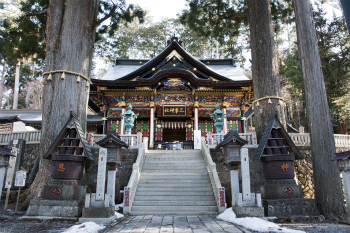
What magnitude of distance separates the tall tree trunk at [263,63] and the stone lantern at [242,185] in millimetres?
2422

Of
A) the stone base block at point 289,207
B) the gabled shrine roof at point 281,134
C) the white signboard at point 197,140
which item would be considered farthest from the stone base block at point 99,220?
the white signboard at point 197,140

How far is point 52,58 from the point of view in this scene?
761 cm

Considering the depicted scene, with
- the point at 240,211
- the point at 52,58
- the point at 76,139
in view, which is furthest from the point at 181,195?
the point at 52,58

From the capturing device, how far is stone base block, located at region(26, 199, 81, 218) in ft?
18.4

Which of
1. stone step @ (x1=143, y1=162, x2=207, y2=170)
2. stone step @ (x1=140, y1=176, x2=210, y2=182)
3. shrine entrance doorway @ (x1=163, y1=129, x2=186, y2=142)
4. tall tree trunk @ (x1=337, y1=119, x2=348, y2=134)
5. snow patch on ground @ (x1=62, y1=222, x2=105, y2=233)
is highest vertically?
tall tree trunk @ (x1=337, y1=119, x2=348, y2=134)

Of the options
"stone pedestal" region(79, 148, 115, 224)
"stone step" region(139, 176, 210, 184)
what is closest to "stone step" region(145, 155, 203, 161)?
"stone step" region(139, 176, 210, 184)

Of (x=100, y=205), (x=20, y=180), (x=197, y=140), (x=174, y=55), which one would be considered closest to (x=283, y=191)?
(x=100, y=205)

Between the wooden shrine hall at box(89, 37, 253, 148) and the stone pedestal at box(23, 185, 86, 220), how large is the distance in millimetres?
8326

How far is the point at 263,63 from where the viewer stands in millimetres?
8844

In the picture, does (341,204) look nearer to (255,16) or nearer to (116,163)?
(116,163)

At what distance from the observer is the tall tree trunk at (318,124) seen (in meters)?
6.23

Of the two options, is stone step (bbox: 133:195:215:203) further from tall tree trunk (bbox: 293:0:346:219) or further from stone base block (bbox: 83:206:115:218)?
tall tree trunk (bbox: 293:0:346:219)

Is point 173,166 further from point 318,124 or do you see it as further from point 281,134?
point 318,124

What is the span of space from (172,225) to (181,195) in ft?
8.76
